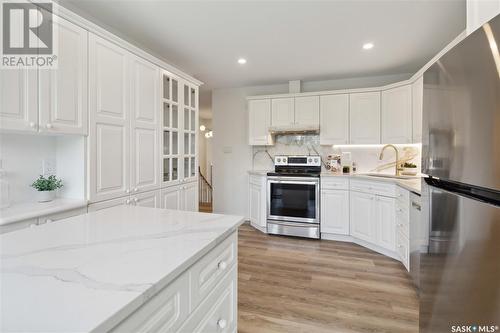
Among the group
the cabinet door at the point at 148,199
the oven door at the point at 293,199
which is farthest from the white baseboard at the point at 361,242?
the cabinet door at the point at 148,199

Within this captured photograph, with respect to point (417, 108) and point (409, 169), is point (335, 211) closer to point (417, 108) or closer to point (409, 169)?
point (409, 169)

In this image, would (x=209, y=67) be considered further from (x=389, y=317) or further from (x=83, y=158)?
(x=389, y=317)

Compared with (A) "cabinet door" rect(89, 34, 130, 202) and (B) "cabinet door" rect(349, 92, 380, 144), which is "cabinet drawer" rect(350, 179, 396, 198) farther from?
(A) "cabinet door" rect(89, 34, 130, 202)

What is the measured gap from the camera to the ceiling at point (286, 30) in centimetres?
210

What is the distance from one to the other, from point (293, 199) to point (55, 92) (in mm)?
3045

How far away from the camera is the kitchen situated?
0.73 meters

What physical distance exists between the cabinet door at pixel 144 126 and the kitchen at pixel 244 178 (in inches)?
0.8

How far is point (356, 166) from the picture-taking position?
13.1ft

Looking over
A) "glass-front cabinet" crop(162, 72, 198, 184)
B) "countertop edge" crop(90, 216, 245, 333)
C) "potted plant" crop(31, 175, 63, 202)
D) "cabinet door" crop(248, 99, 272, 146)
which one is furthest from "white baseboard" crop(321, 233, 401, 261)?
"potted plant" crop(31, 175, 63, 202)

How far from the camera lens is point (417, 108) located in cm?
295

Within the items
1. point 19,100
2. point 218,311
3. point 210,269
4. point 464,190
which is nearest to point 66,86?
point 19,100

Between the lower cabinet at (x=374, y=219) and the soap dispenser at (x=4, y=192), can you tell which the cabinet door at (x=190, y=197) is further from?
the lower cabinet at (x=374, y=219)

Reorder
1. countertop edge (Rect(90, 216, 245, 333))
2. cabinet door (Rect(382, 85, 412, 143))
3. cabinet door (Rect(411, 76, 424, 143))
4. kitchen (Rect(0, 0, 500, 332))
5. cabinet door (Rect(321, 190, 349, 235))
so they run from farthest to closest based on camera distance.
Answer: cabinet door (Rect(321, 190, 349, 235)), cabinet door (Rect(382, 85, 412, 143)), cabinet door (Rect(411, 76, 424, 143)), kitchen (Rect(0, 0, 500, 332)), countertop edge (Rect(90, 216, 245, 333))

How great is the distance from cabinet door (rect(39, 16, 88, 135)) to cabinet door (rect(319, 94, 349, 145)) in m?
3.18
